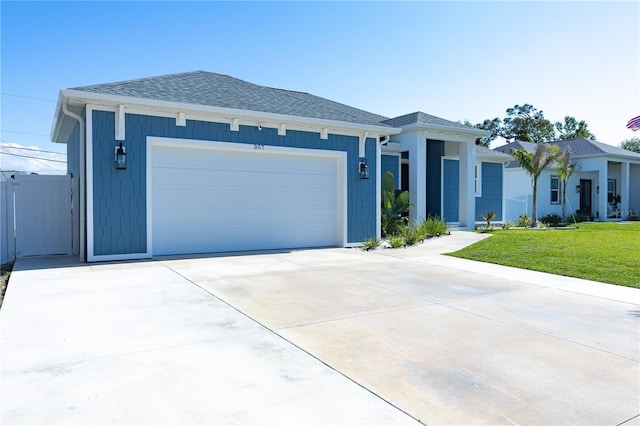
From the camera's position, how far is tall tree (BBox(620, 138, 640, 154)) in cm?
6167

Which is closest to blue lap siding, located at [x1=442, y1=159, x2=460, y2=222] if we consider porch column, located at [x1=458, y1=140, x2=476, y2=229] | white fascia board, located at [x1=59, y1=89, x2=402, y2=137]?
porch column, located at [x1=458, y1=140, x2=476, y2=229]

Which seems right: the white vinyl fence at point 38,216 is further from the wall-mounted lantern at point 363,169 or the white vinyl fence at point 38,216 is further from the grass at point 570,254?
the grass at point 570,254

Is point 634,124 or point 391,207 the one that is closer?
point 634,124

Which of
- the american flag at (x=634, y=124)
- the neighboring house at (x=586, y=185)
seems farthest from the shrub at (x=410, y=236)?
the neighboring house at (x=586, y=185)

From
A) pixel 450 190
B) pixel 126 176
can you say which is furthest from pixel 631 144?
pixel 126 176

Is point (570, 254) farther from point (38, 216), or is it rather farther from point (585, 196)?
point (585, 196)

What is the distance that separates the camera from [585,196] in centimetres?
2628

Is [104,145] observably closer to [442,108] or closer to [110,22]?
[110,22]

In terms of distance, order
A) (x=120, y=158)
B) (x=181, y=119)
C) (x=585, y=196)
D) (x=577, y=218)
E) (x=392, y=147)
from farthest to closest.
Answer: (x=585, y=196) → (x=577, y=218) → (x=392, y=147) → (x=181, y=119) → (x=120, y=158)

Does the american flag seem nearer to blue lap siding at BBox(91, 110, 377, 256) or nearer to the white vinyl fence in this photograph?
blue lap siding at BBox(91, 110, 377, 256)

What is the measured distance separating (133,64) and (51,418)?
17.9m

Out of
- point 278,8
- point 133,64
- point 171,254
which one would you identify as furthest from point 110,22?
point 171,254

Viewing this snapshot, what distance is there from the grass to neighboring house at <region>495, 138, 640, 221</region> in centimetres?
995

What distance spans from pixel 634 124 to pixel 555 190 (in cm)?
1358
